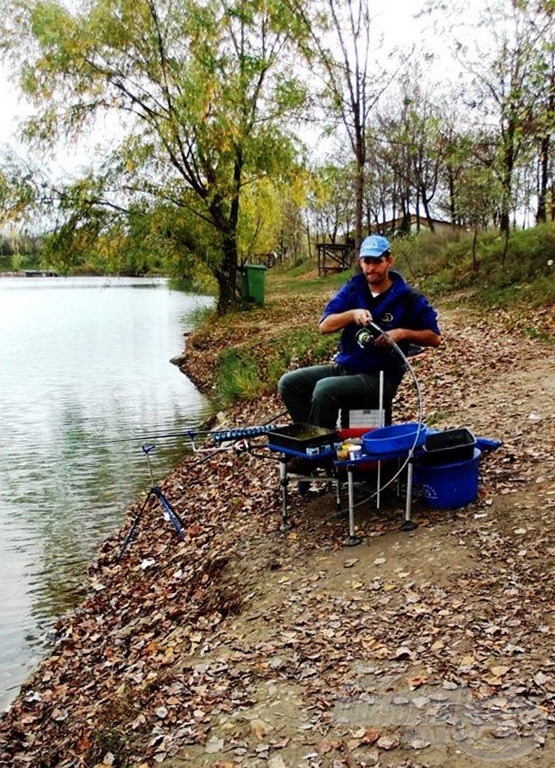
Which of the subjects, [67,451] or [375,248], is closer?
[375,248]

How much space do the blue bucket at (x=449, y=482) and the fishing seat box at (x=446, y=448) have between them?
5 centimetres

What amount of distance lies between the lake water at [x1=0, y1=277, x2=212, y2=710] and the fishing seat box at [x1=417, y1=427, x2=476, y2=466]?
97.7 inches

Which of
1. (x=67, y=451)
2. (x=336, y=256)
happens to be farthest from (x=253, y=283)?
(x=336, y=256)

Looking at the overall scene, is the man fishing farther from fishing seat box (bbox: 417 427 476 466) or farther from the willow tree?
the willow tree

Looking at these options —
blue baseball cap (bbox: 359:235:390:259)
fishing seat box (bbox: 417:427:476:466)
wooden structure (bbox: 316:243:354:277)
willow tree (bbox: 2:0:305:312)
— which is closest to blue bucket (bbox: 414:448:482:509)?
fishing seat box (bbox: 417:427:476:466)

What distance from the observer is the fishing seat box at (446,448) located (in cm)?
518

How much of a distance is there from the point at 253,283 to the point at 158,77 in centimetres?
763

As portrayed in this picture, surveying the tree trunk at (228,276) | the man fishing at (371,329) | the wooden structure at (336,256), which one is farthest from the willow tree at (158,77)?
the wooden structure at (336,256)

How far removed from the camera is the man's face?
541 cm

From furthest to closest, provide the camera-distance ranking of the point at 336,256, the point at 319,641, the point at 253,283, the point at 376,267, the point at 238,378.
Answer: the point at 336,256, the point at 253,283, the point at 238,378, the point at 376,267, the point at 319,641

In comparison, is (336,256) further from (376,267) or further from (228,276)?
(376,267)

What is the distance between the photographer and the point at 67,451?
11648mm

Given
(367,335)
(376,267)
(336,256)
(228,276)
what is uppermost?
(336,256)

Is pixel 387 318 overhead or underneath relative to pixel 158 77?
underneath
